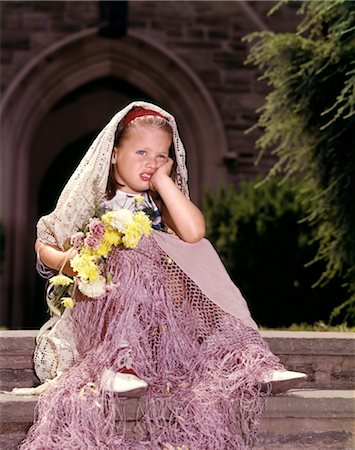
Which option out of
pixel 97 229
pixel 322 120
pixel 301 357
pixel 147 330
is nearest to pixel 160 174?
pixel 97 229

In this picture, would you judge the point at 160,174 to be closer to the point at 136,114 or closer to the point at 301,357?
the point at 136,114


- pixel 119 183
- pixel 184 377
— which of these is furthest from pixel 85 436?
pixel 119 183

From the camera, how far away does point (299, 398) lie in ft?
9.33

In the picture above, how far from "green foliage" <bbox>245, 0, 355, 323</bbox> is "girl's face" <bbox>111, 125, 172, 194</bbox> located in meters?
A: 2.39

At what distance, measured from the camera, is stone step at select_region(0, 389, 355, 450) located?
8.89 feet

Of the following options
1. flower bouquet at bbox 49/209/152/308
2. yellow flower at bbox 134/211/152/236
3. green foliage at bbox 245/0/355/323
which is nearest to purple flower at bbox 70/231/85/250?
flower bouquet at bbox 49/209/152/308

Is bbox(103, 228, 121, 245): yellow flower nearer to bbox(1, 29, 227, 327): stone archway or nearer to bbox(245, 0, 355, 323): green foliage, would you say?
bbox(245, 0, 355, 323): green foliage

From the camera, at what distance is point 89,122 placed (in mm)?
9266

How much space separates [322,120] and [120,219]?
2943mm

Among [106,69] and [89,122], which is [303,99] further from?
[89,122]

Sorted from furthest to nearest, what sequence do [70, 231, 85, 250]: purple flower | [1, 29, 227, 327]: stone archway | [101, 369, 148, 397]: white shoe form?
[1, 29, 227, 327]: stone archway
[70, 231, 85, 250]: purple flower
[101, 369, 148, 397]: white shoe

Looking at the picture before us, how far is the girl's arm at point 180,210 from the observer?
2.83m

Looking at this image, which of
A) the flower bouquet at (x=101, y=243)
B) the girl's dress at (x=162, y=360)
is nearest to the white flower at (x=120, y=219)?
the flower bouquet at (x=101, y=243)

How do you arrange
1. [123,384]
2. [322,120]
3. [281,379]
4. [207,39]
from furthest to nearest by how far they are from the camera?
[207,39] → [322,120] → [281,379] → [123,384]
